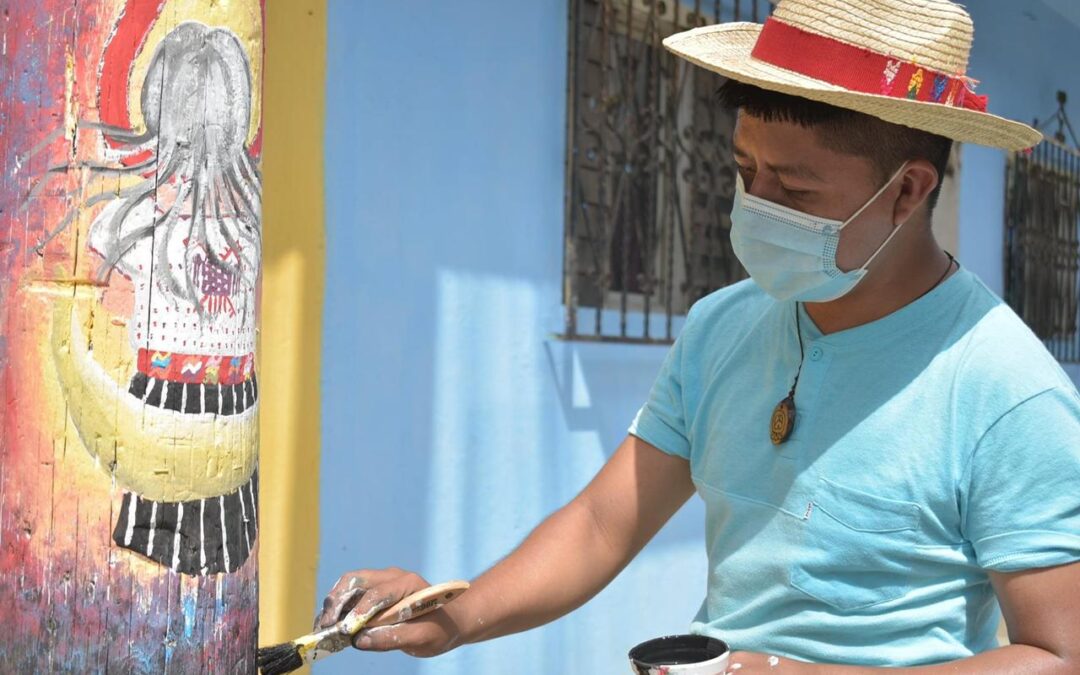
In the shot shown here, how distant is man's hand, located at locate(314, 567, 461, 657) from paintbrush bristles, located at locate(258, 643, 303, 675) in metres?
0.05

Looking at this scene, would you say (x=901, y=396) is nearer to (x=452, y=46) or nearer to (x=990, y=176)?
(x=452, y=46)

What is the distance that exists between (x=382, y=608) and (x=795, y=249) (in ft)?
2.63

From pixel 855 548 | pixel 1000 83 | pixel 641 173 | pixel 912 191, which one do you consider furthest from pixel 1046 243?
pixel 855 548

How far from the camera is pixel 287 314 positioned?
2955mm

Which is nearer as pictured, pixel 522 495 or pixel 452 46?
pixel 452 46

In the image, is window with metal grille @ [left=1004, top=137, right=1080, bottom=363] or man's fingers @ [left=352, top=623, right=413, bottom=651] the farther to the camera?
window with metal grille @ [left=1004, top=137, right=1080, bottom=363]

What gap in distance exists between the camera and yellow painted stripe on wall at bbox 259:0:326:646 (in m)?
2.96

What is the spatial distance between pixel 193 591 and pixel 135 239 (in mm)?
426

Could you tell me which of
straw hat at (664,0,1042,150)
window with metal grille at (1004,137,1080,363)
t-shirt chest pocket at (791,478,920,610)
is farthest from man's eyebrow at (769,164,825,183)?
window with metal grille at (1004,137,1080,363)

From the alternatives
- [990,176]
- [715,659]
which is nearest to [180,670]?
[715,659]

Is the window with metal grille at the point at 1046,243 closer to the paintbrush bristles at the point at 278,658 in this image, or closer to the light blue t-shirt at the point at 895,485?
the light blue t-shirt at the point at 895,485

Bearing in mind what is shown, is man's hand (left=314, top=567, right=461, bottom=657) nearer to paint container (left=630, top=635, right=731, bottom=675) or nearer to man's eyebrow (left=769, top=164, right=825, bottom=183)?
paint container (left=630, top=635, right=731, bottom=675)

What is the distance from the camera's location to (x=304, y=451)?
298 cm

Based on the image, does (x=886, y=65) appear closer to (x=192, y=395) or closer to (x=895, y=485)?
(x=895, y=485)
